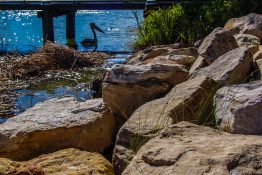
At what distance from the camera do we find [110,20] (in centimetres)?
2305

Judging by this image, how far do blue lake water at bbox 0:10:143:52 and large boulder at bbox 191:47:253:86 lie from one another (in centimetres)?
856

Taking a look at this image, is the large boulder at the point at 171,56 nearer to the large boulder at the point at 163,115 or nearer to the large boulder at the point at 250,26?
the large boulder at the point at 250,26

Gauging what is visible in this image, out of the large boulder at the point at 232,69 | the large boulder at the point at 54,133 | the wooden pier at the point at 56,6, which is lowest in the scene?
the wooden pier at the point at 56,6

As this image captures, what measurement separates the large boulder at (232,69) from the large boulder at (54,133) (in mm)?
1074

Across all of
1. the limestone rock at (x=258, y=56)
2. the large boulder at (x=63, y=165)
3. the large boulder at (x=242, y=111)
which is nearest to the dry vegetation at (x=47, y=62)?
the limestone rock at (x=258, y=56)

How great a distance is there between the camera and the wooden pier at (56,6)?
15906mm

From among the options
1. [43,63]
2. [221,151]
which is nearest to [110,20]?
[43,63]

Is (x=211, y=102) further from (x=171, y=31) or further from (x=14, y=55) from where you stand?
(x=14, y=55)

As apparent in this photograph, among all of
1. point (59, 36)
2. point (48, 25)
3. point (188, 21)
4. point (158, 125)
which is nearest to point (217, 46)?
point (158, 125)

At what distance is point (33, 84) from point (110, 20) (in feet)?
41.4

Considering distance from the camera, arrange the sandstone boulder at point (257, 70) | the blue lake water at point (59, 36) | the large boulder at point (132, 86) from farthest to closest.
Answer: the blue lake water at point (59, 36) → the large boulder at point (132, 86) → the sandstone boulder at point (257, 70)

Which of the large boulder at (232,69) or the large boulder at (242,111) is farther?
the large boulder at (232,69)

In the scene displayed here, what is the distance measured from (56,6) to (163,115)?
12.7 metres

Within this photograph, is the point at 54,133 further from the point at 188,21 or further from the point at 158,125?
the point at 188,21
